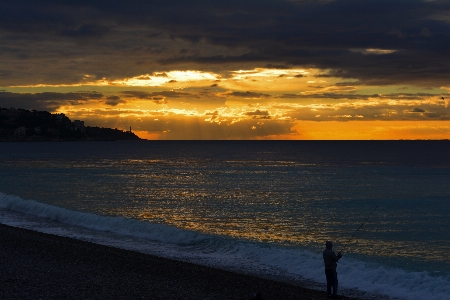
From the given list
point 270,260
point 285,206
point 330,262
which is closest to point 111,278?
point 330,262

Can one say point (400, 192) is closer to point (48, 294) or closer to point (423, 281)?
point (423, 281)

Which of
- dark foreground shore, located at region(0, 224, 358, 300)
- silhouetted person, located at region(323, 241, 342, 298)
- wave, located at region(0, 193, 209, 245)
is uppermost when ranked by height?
silhouetted person, located at region(323, 241, 342, 298)

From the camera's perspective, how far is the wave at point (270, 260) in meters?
17.8

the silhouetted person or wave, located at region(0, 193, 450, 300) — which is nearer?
the silhouetted person

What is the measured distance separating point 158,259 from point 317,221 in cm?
1475

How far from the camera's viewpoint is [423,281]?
1817cm

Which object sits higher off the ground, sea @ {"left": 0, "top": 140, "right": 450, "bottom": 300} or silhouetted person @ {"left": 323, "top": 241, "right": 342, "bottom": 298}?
silhouetted person @ {"left": 323, "top": 241, "right": 342, "bottom": 298}

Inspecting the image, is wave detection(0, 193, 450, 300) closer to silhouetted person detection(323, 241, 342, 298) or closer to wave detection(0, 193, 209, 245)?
wave detection(0, 193, 209, 245)

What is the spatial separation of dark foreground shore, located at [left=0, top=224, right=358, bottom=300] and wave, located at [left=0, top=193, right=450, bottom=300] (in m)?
2.29

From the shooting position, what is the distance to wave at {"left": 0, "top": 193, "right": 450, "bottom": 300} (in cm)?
1780

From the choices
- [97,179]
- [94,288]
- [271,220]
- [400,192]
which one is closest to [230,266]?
[94,288]

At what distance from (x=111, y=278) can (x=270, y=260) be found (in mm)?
7613

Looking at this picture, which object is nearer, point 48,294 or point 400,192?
point 48,294

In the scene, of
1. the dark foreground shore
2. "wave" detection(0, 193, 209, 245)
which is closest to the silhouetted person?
the dark foreground shore
